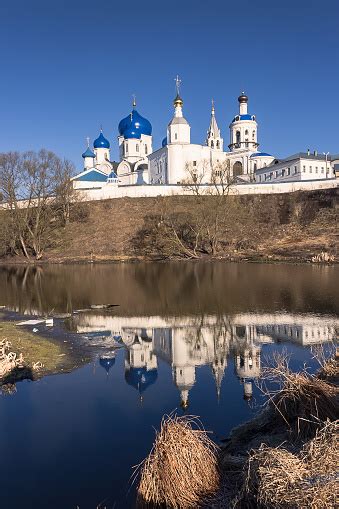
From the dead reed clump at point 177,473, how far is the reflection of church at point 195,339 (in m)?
3.76

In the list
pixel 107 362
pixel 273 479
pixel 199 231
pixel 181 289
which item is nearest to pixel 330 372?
pixel 273 479

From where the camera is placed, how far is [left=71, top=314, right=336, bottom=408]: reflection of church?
36.1 feet

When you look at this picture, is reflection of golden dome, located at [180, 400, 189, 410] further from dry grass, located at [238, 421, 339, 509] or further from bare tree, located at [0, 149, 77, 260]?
bare tree, located at [0, 149, 77, 260]

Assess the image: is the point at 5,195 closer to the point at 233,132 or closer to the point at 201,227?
the point at 201,227

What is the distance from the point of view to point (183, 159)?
6372 centimetres

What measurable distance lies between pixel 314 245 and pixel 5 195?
114 ft

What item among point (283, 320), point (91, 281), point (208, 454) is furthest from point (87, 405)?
point (91, 281)

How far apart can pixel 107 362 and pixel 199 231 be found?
31.6 metres

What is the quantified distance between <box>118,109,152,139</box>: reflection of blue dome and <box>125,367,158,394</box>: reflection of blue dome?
67.6 m

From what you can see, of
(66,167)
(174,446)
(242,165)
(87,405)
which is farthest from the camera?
(242,165)

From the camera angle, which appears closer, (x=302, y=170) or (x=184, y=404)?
(x=184, y=404)

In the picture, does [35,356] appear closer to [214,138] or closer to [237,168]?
[214,138]

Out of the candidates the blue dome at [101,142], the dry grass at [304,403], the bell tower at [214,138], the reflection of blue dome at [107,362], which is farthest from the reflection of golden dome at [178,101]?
the dry grass at [304,403]

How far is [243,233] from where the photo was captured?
48156mm
